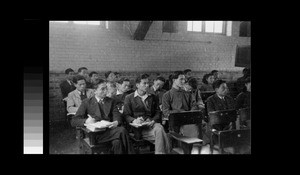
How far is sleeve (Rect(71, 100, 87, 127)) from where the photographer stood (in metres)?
3.98

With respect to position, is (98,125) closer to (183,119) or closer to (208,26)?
(183,119)

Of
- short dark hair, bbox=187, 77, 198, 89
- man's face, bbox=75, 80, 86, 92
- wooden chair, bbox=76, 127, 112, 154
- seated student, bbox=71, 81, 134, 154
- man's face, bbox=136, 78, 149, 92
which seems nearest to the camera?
wooden chair, bbox=76, 127, 112, 154

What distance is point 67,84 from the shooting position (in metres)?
4.04

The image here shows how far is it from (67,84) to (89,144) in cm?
92

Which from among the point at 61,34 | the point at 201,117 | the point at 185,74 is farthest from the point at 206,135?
the point at 61,34

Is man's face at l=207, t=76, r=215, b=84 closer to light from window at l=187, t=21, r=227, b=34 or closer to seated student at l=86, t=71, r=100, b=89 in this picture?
light from window at l=187, t=21, r=227, b=34

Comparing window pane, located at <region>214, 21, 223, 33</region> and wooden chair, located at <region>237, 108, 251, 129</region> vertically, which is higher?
window pane, located at <region>214, 21, 223, 33</region>

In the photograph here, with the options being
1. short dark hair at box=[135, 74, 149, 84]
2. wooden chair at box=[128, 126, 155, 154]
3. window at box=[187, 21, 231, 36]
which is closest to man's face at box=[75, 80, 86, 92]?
short dark hair at box=[135, 74, 149, 84]

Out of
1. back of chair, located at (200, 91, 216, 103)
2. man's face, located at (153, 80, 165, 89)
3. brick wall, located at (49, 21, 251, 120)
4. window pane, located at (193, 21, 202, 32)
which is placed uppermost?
window pane, located at (193, 21, 202, 32)

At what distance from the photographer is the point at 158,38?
4.14m

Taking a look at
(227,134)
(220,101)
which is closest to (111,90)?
(220,101)

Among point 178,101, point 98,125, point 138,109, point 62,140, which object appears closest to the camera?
point 98,125

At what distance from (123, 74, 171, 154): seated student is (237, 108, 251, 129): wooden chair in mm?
1156
